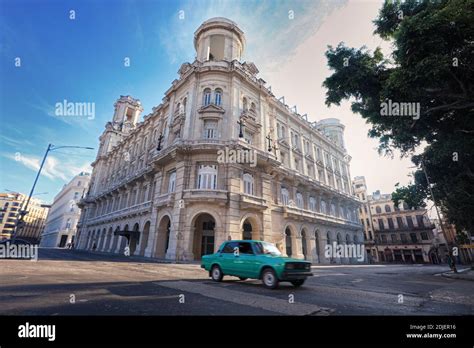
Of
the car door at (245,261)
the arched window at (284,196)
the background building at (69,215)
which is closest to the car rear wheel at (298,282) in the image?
the car door at (245,261)

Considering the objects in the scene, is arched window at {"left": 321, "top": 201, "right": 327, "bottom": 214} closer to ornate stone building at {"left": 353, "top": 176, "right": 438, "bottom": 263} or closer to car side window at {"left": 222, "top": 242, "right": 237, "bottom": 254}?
ornate stone building at {"left": 353, "top": 176, "right": 438, "bottom": 263}

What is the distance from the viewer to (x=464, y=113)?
12.2 metres

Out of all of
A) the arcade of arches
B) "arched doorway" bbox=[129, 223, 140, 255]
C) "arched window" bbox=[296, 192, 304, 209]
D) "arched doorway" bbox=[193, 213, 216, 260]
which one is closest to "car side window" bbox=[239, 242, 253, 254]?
the arcade of arches

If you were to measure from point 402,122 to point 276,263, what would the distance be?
36.4ft

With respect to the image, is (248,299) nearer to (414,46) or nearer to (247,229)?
(414,46)

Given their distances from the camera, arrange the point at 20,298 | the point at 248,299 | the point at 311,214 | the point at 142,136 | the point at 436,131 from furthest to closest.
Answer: the point at 142,136
the point at 311,214
the point at 436,131
the point at 248,299
the point at 20,298

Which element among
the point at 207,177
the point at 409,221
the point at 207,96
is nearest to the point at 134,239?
the point at 207,177

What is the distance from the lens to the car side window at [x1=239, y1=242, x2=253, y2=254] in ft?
25.6

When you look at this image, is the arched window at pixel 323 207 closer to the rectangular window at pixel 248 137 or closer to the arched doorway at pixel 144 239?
the rectangular window at pixel 248 137

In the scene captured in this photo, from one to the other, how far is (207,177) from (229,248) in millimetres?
11232

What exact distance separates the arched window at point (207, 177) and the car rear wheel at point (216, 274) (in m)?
10.4

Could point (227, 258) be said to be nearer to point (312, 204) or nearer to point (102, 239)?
point (312, 204)

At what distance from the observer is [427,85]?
10336mm
